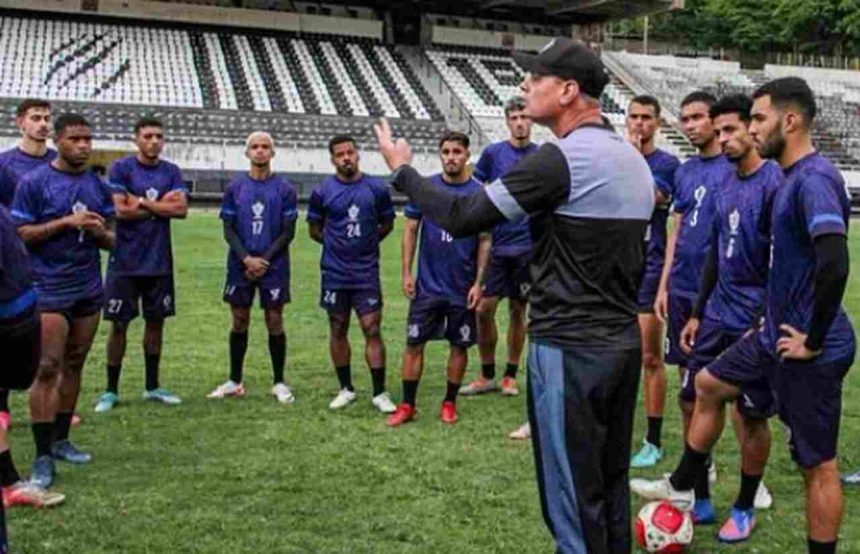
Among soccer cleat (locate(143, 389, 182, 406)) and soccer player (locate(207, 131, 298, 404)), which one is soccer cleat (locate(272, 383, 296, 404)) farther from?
soccer cleat (locate(143, 389, 182, 406))

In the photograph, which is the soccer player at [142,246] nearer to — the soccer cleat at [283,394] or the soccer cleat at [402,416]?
the soccer cleat at [283,394]

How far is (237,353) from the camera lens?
350 inches

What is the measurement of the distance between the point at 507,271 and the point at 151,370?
313cm

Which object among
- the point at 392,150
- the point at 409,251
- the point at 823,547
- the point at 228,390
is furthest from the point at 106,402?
the point at 823,547

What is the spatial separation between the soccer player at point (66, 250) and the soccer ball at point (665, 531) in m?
3.67

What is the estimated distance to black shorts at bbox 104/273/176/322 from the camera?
827 cm

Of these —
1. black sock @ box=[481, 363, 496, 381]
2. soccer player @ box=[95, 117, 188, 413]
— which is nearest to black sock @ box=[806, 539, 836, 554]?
black sock @ box=[481, 363, 496, 381]

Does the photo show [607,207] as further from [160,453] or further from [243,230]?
[243,230]

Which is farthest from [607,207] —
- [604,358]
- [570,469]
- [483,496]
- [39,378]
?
[39,378]

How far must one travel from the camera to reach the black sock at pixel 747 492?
5.57 meters

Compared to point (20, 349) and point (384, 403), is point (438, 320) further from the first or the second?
point (20, 349)

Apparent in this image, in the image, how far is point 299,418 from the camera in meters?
8.05

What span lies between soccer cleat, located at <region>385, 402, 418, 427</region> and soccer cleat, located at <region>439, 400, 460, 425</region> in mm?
232

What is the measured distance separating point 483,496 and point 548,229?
2679 mm
